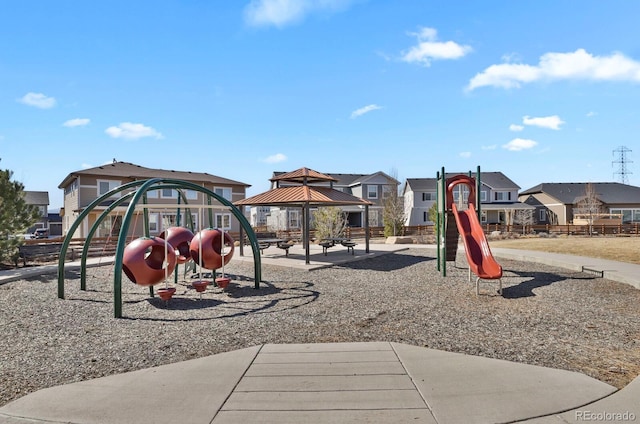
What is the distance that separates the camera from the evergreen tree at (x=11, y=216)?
15117 mm

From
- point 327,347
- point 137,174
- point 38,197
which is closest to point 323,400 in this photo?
point 327,347

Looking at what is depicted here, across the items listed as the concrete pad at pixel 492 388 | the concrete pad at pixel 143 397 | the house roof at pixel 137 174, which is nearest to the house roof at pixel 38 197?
the house roof at pixel 137 174

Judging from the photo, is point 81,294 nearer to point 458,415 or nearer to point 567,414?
point 458,415

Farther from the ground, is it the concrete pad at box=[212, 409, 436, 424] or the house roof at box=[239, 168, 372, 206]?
the house roof at box=[239, 168, 372, 206]

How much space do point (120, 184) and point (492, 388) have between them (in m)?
37.7

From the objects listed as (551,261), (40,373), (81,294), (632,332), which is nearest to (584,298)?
(632,332)

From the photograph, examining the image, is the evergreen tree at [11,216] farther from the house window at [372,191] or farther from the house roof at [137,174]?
the house window at [372,191]

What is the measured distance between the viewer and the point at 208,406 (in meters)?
4.04

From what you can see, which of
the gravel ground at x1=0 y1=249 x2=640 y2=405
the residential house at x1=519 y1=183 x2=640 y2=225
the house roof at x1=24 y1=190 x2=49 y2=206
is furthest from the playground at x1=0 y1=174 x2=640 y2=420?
the house roof at x1=24 y1=190 x2=49 y2=206

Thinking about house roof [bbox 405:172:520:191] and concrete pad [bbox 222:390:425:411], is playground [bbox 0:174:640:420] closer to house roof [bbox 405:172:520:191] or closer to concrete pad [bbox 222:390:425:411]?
concrete pad [bbox 222:390:425:411]

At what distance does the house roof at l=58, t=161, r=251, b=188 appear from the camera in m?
35.0

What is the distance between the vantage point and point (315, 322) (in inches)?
293

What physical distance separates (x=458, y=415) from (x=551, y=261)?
1444cm

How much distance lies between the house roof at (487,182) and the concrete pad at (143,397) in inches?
1925
